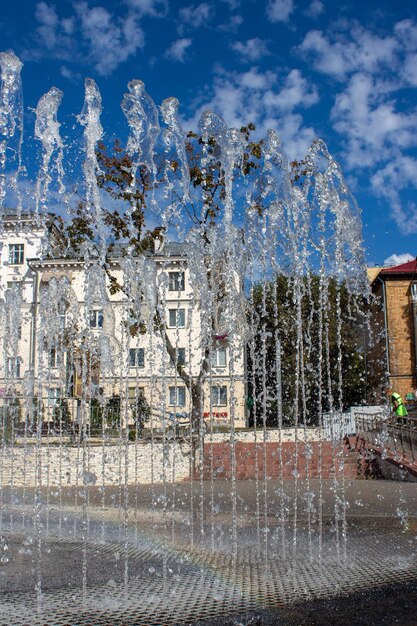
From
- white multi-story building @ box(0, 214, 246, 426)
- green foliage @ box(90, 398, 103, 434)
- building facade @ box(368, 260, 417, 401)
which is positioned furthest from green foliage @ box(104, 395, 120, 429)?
building facade @ box(368, 260, 417, 401)

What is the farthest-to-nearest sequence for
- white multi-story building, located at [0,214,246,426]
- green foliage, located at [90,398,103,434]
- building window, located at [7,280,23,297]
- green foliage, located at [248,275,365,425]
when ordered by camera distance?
green foliage, located at [248,275,365,425], building window, located at [7,280,23,297], green foliage, located at [90,398,103,434], white multi-story building, located at [0,214,246,426]

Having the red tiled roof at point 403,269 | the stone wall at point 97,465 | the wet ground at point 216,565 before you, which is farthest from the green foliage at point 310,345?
the wet ground at point 216,565

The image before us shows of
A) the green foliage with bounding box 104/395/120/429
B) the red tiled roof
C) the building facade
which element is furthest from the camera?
the red tiled roof

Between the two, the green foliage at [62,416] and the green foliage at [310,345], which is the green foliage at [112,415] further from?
the green foliage at [310,345]

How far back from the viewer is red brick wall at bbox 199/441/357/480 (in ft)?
45.5

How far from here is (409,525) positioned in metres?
6.43

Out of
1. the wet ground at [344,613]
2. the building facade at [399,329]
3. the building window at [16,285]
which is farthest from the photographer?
the building facade at [399,329]

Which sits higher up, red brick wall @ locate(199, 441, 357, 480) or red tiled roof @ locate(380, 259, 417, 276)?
red tiled roof @ locate(380, 259, 417, 276)

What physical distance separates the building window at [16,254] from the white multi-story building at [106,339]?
54 millimetres

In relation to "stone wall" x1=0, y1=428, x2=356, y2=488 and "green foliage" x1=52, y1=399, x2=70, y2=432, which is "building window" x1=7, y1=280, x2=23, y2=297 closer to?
"green foliage" x1=52, y1=399, x2=70, y2=432

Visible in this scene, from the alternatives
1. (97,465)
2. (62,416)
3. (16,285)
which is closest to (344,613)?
(97,465)

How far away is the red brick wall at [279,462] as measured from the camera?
45.5 feet

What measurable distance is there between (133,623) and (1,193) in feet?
23.7

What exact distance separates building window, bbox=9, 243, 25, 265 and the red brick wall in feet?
77.8
